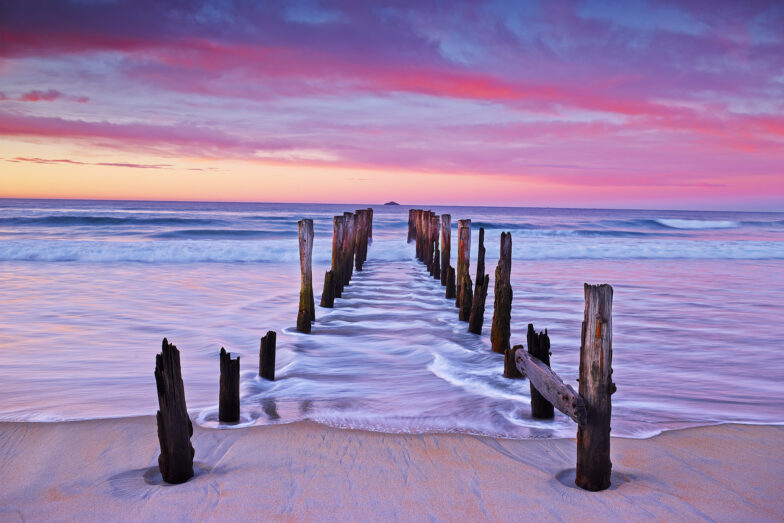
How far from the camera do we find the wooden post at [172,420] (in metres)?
2.97

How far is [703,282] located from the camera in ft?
46.9

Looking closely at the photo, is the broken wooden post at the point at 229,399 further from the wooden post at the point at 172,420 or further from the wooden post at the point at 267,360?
the wooden post at the point at 267,360

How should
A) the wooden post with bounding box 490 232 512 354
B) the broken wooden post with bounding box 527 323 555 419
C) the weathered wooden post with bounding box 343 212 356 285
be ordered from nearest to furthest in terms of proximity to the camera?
the broken wooden post with bounding box 527 323 555 419 → the wooden post with bounding box 490 232 512 354 → the weathered wooden post with bounding box 343 212 356 285

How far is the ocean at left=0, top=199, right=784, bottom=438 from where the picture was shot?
4.73 m

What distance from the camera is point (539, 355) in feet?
13.8

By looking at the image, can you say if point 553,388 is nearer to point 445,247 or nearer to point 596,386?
point 596,386

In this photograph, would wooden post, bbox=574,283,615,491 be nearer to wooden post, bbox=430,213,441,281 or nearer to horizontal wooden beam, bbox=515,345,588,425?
horizontal wooden beam, bbox=515,345,588,425

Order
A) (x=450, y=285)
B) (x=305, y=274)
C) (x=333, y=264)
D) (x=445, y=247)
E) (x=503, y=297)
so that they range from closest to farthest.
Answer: (x=503, y=297) → (x=305, y=274) → (x=333, y=264) → (x=450, y=285) → (x=445, y=247)

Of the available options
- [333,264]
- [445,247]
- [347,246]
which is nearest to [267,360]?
[333,264]

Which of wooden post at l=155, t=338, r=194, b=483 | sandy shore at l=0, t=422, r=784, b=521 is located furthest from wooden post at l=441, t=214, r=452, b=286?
wooden post at l=155, t=338, r=194, b=483

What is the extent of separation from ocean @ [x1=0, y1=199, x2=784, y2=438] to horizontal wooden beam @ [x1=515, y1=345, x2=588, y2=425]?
0.51 meters

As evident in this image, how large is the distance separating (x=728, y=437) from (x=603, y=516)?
1.82m

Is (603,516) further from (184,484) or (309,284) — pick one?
(309,284)

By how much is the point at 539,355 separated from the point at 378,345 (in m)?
3.48
